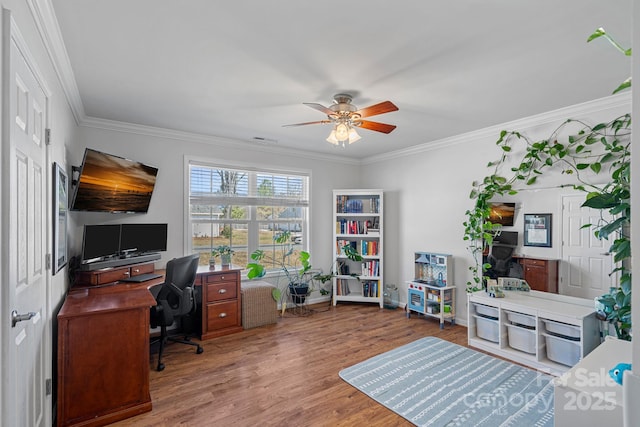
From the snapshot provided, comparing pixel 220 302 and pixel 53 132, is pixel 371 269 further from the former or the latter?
pixel 53 132

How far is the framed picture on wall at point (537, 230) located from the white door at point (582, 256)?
0.14m

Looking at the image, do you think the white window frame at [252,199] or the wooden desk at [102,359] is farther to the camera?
the white window frame at [252,199]

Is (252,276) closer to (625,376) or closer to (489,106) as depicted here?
(489,106)

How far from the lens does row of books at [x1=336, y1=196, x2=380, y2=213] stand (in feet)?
16.9

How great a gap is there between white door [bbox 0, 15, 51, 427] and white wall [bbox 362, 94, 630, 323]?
3992mm

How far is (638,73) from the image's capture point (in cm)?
67

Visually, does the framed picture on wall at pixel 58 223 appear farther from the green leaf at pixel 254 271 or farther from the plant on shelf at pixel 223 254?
the green leaf at pixel 254 271

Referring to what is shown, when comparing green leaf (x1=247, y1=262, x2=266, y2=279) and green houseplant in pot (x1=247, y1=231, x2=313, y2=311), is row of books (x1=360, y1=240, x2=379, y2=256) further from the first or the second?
green leaf (x1=247, y1=262, x2=266, y2=279)

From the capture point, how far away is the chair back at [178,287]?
2961 millimetres

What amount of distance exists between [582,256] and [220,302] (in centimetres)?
382

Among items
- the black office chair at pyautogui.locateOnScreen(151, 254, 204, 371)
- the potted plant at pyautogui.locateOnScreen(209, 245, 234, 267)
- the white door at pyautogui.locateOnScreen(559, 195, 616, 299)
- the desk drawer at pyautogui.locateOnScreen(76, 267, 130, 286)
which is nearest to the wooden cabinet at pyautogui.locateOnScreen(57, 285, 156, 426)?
the desk drawer at pyautogui.locateOnScreen(76, 267, 130, 286)

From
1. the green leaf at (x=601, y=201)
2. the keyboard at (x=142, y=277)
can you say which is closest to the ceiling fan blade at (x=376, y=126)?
the green leaf at (x=601, y=201)

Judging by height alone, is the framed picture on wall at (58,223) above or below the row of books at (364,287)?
above

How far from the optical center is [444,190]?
433 cm
